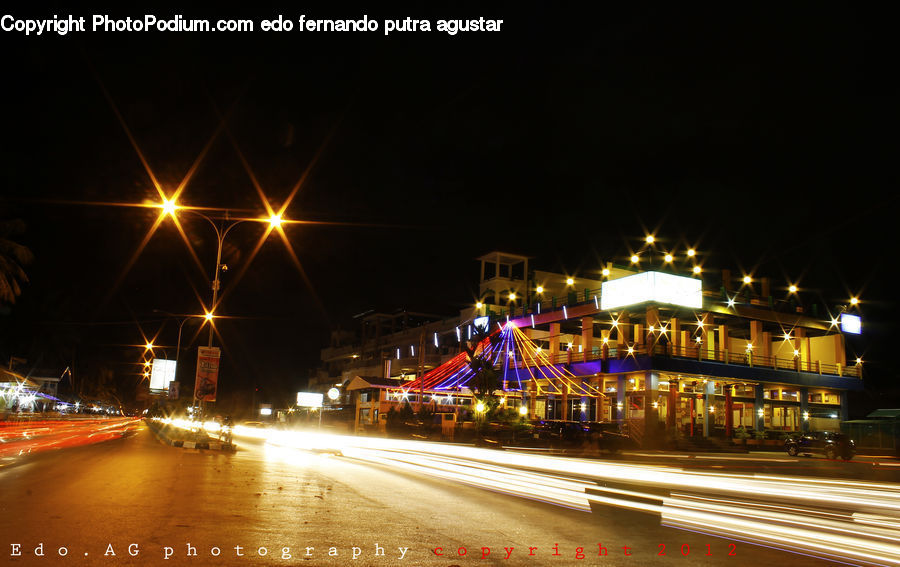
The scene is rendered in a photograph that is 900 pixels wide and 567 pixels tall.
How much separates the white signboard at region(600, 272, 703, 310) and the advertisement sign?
107 feet

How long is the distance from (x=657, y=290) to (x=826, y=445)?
14.8 metres

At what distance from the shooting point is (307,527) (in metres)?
8.22

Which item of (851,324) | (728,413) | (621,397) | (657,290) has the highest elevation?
(657,290)

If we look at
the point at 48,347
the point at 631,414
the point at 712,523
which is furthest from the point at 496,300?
the point at 712,523

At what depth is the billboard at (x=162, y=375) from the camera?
158 feet

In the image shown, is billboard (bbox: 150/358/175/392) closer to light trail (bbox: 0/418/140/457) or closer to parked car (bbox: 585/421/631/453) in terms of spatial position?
light trail (bbox: 0/418/140/457)

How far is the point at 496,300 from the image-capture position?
66312 mm

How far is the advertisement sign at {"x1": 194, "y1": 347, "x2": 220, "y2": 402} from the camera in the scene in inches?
835

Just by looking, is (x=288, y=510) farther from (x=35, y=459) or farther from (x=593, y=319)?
(x=593, y=319)

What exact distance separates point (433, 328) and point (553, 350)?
20574 millimetres

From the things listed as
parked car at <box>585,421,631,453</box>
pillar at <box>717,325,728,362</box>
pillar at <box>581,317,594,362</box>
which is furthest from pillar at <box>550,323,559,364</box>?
parked car at <box>585,421,631,453</box>

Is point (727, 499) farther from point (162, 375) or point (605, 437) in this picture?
point (162, 375)

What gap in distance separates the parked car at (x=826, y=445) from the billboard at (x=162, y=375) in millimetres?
39505

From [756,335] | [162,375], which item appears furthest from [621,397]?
[162,375]
